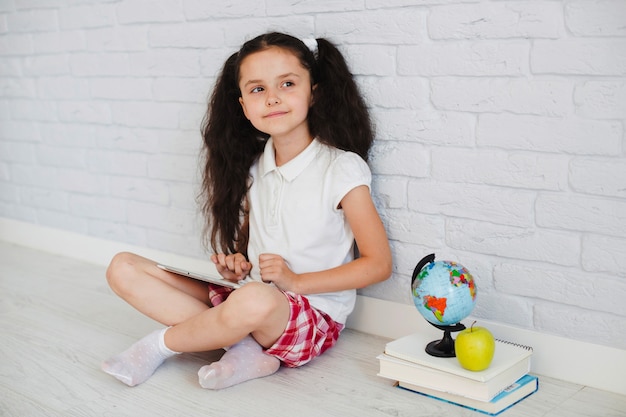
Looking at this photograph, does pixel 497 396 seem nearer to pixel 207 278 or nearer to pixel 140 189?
pixel 207 278

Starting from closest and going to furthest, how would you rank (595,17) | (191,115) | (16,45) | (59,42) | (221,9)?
(595,17)
(221,9)
(191,115)
(59,42)
(16,45)

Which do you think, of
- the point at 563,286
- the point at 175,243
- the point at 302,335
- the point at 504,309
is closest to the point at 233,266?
the point at 302,335

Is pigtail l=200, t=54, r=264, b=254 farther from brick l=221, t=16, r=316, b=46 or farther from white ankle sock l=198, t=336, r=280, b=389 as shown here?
white ankle sock l=198, t=336, r=280, b=389

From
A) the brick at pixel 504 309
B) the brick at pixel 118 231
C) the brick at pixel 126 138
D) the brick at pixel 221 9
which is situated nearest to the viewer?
the brick at pixel 504 309

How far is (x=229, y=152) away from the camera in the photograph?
183 cm

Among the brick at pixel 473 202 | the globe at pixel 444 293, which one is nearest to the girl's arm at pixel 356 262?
the brick at pixel 473 202

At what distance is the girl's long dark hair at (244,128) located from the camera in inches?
66.4

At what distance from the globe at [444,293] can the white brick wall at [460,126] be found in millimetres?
161

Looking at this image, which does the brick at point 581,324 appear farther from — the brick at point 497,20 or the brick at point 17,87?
the brick at point 17,87

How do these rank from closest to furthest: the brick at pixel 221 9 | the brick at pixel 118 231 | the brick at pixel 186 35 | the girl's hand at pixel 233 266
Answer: the girl's hand at pixel 233 266 → the brick at pixel 221 9 → the brick at pixel 186 35 → the brick at pixel 118 231

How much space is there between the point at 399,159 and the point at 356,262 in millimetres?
246

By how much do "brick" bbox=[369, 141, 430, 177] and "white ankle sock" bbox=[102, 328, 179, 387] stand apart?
0.60 metres

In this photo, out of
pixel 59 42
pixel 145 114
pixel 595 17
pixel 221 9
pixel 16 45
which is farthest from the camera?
pixel 16 45

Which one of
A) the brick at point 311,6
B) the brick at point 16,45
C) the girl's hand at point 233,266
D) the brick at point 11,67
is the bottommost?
the girl's hand at point 233,266
